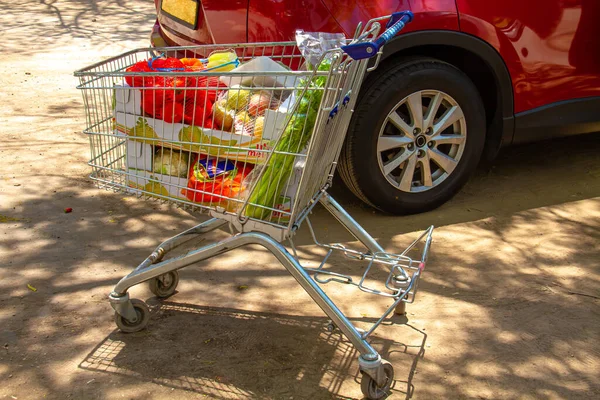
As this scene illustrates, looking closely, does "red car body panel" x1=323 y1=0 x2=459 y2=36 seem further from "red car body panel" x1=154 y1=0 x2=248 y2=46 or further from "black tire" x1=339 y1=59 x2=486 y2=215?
"red car body panel" x1=154 y1=0 x2=248 y2=46

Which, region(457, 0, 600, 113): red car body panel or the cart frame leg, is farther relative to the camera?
region(457, 0, 600, 113): red car body panel

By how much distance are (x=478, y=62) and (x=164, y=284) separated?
7.53 ft

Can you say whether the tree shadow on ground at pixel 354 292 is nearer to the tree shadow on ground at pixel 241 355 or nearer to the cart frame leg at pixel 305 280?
the tree shadow on ground at pixel 241 355

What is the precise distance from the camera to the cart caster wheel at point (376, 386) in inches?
106

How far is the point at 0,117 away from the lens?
5.93 meters

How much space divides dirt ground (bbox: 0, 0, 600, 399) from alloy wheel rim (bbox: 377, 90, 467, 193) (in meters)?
0.26

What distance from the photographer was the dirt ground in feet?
9.32

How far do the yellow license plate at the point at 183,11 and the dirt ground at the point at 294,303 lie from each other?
116cm

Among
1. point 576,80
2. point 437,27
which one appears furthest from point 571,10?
point 437,27

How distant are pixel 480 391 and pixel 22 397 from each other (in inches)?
69.2

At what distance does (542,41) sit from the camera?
429cm

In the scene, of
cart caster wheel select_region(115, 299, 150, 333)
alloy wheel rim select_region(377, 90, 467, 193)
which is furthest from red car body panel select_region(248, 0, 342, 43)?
cart caster wheel select_region(115, 299, 150, 333)

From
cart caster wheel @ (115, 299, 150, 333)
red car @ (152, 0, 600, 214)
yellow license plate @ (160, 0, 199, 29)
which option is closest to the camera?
cart caster wheel @ (115, 299, 150, 333)

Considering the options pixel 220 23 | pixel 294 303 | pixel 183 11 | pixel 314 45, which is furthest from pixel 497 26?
pixel 294 303
